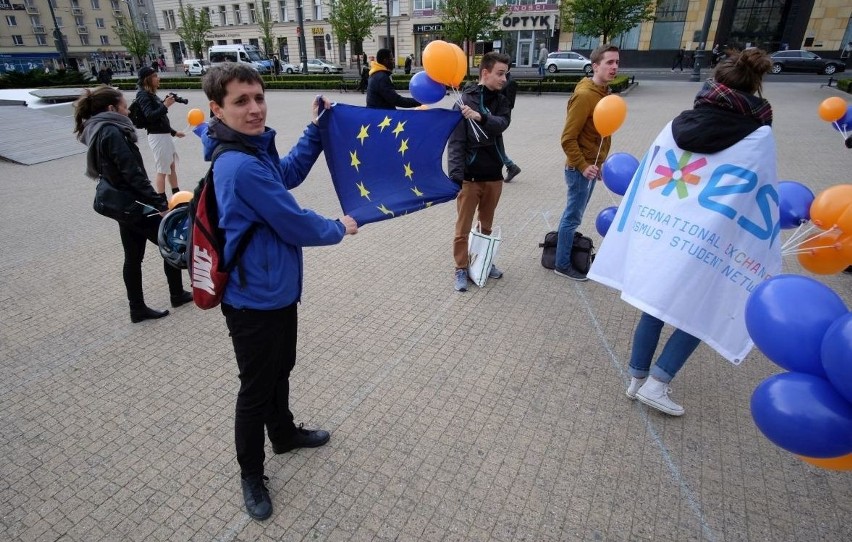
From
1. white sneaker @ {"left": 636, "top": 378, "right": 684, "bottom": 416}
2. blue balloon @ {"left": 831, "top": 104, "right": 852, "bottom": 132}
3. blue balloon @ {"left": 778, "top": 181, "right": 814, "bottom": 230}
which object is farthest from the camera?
blue balloon @ {"left": 831, "top": 104, "right": 852, "bottom": 132}

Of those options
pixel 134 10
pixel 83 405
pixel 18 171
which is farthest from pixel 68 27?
pixel 83 405

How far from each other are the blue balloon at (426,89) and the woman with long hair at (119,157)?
227cm

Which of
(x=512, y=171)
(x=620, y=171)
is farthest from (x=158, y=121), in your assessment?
(x=620, y=171)

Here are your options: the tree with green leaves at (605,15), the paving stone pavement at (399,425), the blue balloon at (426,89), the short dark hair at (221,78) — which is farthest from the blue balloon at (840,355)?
the tree with green leaves at (605,15)

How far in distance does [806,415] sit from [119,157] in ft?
14.3

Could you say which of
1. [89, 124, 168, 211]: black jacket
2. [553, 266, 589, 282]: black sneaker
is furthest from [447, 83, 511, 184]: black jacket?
[89, 124, 168, 211]: black jacket

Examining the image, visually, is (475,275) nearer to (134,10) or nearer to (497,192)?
(497,192)

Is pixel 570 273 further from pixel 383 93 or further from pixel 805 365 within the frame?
pixel 805 365

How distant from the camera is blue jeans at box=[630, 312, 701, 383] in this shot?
2.82 meters

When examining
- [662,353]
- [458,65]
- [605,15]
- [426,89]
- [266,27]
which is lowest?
[662,353]

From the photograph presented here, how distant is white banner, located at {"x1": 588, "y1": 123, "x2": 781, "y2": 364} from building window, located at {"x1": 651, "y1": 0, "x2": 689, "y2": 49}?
37.8m

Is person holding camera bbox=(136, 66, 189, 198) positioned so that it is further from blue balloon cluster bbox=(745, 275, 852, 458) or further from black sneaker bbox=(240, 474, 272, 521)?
blue balloon cluster bbox=(745, 275, 852, 458)

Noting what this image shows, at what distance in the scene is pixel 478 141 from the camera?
13.0ft

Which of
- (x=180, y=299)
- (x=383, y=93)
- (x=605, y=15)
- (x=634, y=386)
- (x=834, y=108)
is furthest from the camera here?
(x=605, y=15)
